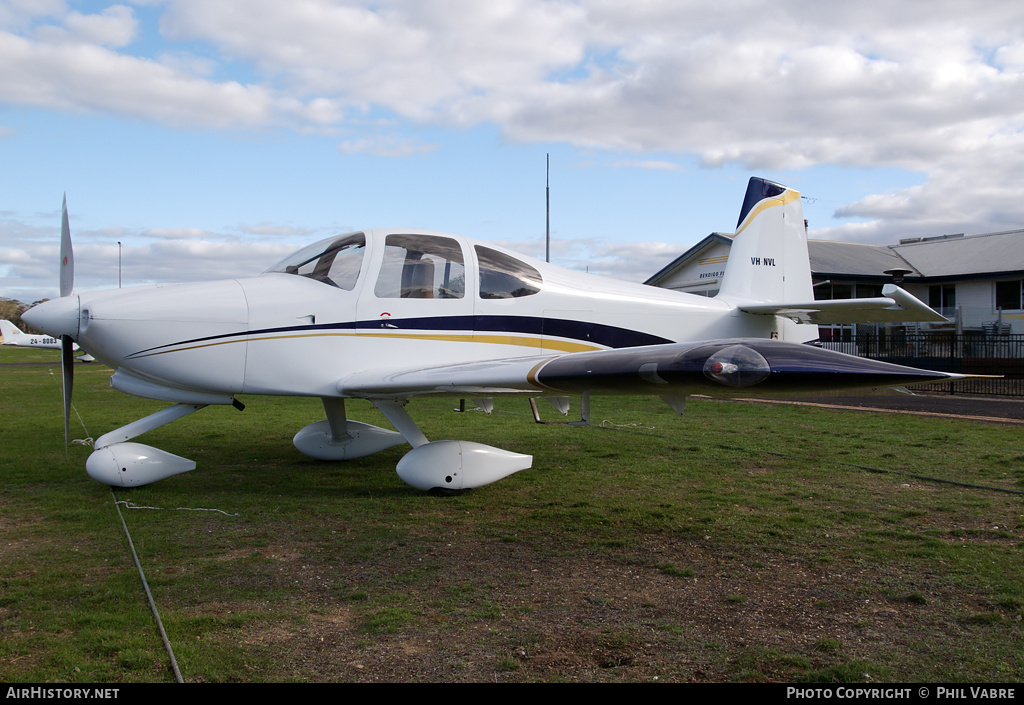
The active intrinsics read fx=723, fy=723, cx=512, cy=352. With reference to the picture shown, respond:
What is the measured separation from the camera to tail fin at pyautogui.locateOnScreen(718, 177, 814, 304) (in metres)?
8.90

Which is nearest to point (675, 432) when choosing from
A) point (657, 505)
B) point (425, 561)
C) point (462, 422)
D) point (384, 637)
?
point (462, 422)

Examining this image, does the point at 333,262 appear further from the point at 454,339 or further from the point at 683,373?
the point at 683,373

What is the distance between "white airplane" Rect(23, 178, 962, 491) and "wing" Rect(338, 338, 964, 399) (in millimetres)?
36

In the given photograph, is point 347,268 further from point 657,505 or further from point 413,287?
point 657,505

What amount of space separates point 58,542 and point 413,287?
327cm

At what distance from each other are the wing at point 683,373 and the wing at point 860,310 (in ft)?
9.40

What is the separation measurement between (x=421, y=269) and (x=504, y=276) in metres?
0.79

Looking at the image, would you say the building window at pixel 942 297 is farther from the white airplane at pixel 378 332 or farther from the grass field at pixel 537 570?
the white airplane at pixel 378 332

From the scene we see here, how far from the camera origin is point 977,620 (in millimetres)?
3432

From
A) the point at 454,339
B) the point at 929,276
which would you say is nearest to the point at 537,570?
the point at 454,339

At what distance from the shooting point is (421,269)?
6.48m

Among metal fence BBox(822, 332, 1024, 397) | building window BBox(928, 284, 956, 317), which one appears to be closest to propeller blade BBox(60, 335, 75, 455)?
metal fence BBox(822, 332, 1024, 397)

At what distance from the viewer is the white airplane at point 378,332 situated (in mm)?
5797

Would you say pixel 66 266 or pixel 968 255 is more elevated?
pixel 968 255
